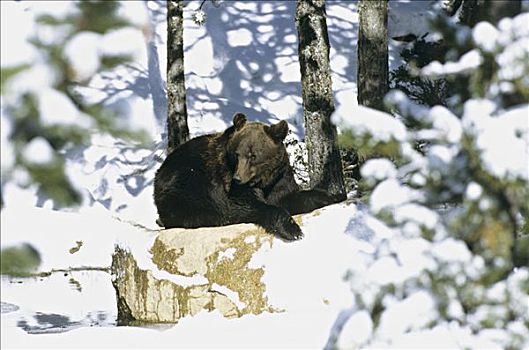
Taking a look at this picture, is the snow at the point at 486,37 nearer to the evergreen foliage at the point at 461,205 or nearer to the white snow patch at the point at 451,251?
the evergreen foliage at the point at 461,205

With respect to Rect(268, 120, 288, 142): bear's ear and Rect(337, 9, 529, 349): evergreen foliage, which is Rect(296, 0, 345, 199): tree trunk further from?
Rect(337, 9, 529, 349): evergreen foliage

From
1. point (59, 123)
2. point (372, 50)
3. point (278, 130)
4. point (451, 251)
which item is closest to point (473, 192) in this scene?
point (451, 251)

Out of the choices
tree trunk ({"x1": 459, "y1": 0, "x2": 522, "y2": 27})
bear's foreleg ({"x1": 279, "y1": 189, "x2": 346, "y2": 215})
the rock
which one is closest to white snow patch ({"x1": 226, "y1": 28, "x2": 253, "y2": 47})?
bear's foreleg ({"x1": 279, "y1": 189, "x2": 346, "y2": 215})

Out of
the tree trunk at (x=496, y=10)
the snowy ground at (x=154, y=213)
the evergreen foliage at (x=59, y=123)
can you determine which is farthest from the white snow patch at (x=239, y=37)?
the evergreen foliage at (x=59, y=123)

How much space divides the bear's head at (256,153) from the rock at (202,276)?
2.58 feet

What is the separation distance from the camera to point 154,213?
1291cm

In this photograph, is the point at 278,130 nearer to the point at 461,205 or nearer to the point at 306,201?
the point at 306,201

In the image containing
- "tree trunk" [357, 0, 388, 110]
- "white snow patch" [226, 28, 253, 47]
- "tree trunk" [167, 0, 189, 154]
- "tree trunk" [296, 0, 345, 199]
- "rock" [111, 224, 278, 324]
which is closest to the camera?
"rock" [111, 224, 278, 324]

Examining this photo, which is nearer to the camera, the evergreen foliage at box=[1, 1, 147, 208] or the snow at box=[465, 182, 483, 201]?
the evergreen foliage at box=[1, 1, 147, 208]

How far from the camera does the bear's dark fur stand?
748cm

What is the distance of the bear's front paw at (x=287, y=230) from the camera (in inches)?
261

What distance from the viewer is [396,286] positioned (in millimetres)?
3613

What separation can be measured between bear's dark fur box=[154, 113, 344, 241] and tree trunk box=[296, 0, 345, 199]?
1.16 m

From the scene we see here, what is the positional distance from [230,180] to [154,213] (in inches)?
218
